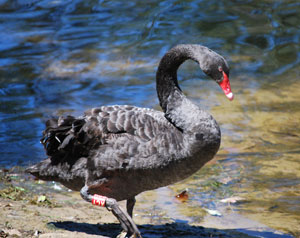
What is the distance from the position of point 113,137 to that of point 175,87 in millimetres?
777

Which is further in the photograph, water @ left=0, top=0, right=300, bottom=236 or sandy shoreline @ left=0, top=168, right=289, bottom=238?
water @ left=0, top=0, right=300, bottom=236

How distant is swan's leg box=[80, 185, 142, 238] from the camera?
4660mm

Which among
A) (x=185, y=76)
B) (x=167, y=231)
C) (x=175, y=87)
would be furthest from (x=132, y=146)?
(x=185, y=76)

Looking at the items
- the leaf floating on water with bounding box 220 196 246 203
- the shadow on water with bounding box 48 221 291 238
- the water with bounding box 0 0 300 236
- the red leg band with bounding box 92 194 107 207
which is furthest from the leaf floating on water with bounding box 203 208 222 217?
the red leg band with bounding box 92 194 107 207

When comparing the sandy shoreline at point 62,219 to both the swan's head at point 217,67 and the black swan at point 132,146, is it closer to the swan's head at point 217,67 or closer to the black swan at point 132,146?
the black swan at point 132,146

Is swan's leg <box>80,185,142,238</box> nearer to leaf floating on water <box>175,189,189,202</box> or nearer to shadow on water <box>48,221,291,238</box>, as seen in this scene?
shadow on water <box>48,221,291,238</box>

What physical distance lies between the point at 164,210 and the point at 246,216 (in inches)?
32.4

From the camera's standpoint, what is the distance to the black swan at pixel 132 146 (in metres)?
4.74

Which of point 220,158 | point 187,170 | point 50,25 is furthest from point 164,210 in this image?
point 50,25

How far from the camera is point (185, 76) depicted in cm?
1057

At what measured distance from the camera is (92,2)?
1477cm

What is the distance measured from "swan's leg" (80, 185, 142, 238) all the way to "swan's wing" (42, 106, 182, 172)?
0.79 feet

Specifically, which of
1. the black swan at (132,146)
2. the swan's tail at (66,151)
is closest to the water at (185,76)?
→ the black swan at (132,146)

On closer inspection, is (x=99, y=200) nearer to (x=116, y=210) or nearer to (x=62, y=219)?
(x=116, y=210)
